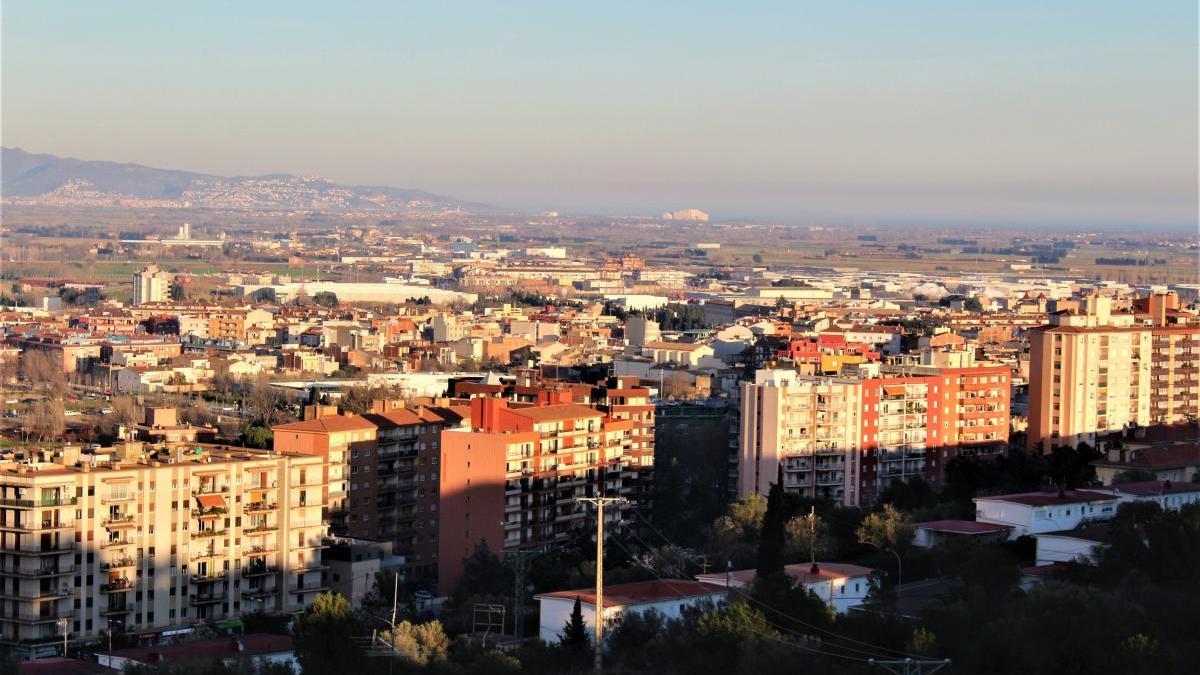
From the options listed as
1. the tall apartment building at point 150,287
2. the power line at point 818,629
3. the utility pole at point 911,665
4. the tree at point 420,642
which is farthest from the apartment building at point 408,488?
the tall apartment building at point 150,287

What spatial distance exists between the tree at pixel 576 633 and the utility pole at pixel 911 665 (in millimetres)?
2204

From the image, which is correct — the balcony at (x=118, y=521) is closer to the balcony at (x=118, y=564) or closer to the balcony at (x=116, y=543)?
the balcony at (x=116, y=543)

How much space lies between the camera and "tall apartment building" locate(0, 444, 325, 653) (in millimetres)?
17281

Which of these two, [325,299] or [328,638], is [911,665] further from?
[325,299]

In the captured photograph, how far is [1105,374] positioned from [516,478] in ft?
32.5

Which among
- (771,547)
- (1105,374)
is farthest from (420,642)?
(1105,374)

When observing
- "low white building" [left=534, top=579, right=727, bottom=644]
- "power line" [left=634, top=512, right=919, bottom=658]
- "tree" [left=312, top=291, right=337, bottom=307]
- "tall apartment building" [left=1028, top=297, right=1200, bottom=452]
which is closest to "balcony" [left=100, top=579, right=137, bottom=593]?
"low white building" [left=534, top=579, right=727, bottom=644]

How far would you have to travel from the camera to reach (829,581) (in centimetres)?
1703

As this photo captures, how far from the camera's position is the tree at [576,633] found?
14.9 meters

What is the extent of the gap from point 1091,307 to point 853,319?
962 inches

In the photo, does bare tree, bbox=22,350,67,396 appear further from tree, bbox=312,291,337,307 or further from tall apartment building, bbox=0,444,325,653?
tree, bbox=312,291,337,307

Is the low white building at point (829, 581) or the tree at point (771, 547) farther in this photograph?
the tree at point (771, 547)

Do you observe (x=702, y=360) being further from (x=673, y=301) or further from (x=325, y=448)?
(x=673, y=301)

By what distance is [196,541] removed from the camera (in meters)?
18.5
